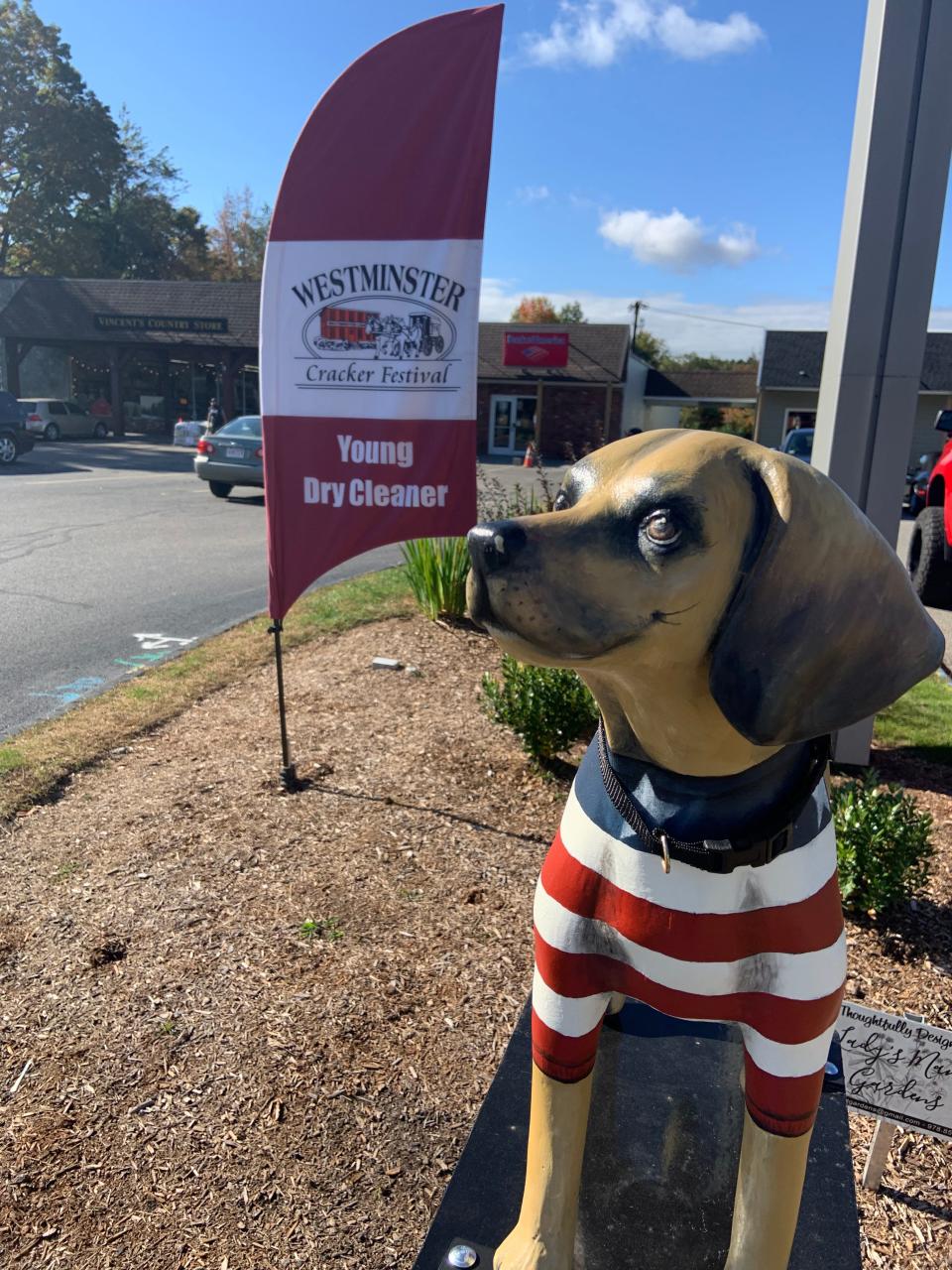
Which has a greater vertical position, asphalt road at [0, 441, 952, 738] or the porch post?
the porch post

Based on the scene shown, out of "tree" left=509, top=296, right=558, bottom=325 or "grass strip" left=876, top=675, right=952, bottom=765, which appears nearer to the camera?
"grass strip" left=876, top=675, right=952, bottom=765

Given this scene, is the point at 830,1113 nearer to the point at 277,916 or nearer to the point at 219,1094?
the point at 219,1094

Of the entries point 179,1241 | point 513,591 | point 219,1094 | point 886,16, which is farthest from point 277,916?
point 886,16

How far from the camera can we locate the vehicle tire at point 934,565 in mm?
8031

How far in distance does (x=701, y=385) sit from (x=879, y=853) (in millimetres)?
33327

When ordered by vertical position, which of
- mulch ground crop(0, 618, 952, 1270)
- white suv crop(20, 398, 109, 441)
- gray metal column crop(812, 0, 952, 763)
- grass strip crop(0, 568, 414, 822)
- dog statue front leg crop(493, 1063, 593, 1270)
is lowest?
mulch ground crop(0, 618, 952, 1270)

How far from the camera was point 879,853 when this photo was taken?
288 centimetres

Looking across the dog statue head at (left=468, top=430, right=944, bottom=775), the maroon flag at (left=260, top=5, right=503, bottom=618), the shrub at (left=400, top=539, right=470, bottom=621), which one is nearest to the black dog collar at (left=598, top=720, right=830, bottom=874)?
the dog statue head at (left=468, top=430, right=944, bottom=775)

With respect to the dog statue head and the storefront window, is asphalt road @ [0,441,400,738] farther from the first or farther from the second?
the storefront window

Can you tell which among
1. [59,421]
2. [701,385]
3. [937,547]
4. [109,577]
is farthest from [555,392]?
[109,577]

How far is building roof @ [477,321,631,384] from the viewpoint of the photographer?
28453mm

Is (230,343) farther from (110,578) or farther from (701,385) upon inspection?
(110,578)

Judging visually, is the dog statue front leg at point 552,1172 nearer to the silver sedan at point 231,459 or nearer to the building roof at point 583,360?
the silver sedan at point 231,459

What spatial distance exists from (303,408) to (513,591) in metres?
2.80
